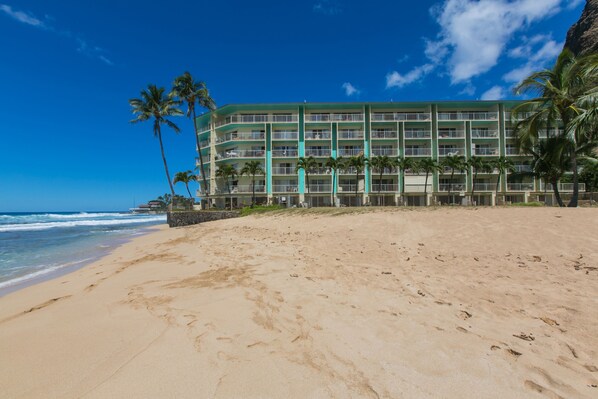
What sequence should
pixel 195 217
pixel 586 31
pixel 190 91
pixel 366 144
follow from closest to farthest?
pixel 195 217 → pixel 190 91 → pixel 366 144 → pixel 586 31

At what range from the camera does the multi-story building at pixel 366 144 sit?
44969mm

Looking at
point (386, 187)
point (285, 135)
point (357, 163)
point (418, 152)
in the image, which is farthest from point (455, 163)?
point (285, 135)

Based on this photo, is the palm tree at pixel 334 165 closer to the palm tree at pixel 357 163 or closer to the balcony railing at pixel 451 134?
the palm tree at pixel 357 163

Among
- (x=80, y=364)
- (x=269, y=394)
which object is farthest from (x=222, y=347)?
(x=80, y=364)

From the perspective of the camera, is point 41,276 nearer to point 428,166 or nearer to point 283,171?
point 283,171

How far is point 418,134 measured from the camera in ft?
149

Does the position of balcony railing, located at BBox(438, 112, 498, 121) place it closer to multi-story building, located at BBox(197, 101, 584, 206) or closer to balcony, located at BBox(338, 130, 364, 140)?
multi-story building, located at BBox(197, 101, 584, 206)

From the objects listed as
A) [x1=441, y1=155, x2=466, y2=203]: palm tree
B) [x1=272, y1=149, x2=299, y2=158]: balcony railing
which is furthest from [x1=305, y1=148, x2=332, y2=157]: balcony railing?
[x1=441, y1=155, x2=466, y2=203]: palm tree

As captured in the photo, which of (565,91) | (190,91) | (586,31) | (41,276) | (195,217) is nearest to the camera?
(41,276)

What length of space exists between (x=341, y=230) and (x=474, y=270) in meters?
6.90

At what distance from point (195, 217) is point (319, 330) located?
31.7 meters

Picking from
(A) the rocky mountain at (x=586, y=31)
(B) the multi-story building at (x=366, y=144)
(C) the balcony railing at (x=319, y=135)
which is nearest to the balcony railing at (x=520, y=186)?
(B) the multi-story building at (x=366, y=144)

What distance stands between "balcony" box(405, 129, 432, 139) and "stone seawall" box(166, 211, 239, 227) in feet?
101

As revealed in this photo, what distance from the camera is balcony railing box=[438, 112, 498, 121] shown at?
45.0 m
